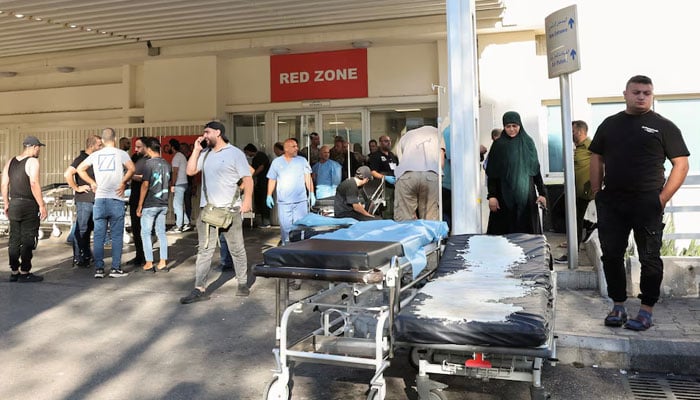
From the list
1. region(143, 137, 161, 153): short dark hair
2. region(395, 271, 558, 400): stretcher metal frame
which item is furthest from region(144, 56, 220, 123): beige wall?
region(395, 271, 558, 400): stretcher metal frame

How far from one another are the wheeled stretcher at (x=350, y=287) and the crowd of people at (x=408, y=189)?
1780mm

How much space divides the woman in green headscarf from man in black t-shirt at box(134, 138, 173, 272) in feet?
14.7

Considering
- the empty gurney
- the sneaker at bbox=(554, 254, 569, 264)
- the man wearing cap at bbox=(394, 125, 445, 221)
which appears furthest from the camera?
the sneaker at bbox=(554, 254, 569, 264)

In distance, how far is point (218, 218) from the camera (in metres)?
6.32

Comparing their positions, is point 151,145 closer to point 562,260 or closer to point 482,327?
point 562,260

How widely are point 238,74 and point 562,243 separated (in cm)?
820

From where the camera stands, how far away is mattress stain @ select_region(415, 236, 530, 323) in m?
3.15

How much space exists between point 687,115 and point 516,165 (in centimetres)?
616

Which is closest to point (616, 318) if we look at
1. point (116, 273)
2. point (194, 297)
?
point (194, 297)

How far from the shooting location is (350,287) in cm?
429

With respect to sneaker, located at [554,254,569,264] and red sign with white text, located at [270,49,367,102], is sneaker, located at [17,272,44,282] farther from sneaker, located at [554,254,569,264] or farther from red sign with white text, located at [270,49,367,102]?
sneaker, located at [554,254,569,264]

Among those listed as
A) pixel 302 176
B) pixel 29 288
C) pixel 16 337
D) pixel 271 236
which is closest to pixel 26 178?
pixel 29 288

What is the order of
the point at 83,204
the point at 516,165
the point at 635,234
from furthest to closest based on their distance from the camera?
1. the point at 83,204
2. the point at 516,165
3. the point at 635,234

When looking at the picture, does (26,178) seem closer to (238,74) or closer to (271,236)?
(271,236)
